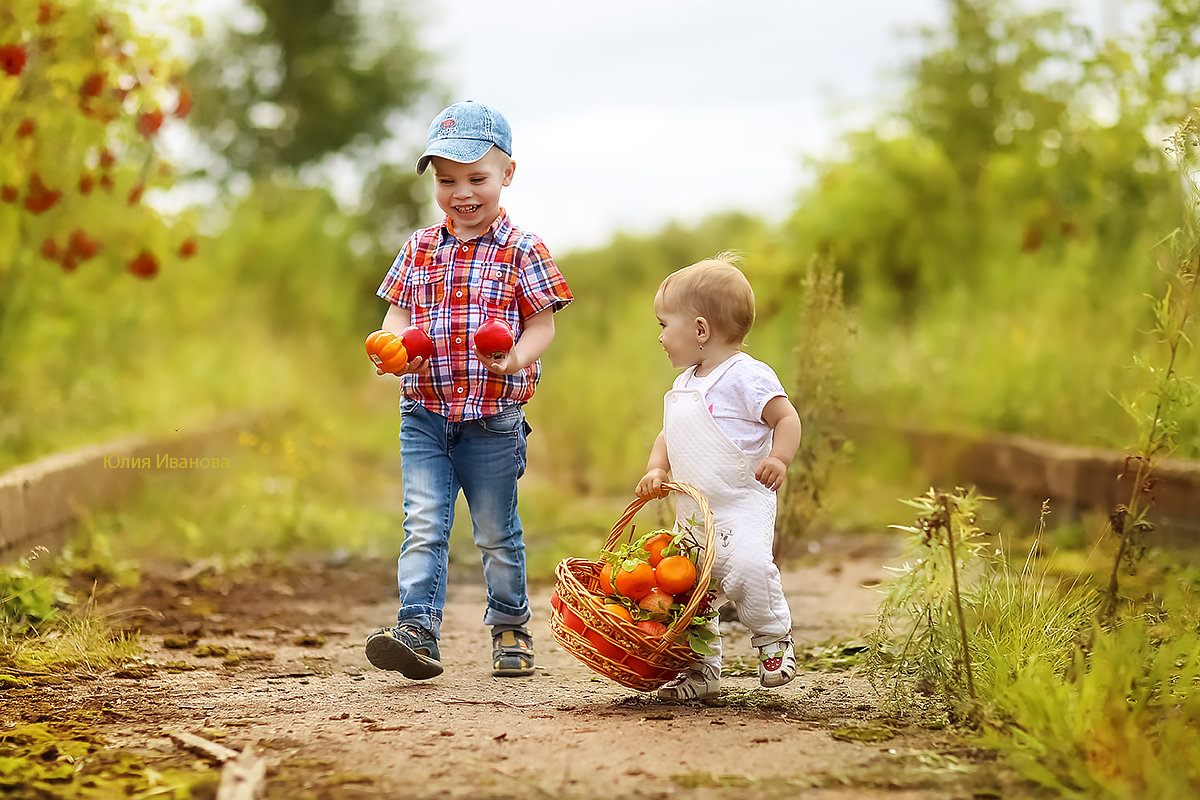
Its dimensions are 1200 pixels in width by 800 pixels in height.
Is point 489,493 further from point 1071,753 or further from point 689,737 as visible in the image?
point 1071,753

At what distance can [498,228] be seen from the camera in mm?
3949

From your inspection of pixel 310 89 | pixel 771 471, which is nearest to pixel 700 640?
pixel 771 471

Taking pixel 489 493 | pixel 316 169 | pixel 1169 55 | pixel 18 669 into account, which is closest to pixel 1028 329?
pixel 1169 55

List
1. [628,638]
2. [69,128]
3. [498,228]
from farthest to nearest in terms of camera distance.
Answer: [69,128], [498,228], [628,638]

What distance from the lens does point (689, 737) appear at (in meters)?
2.90

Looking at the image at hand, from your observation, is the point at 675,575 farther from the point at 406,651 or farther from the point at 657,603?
the point at 406,651

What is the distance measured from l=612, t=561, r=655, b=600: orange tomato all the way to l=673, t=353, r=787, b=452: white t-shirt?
45 cm

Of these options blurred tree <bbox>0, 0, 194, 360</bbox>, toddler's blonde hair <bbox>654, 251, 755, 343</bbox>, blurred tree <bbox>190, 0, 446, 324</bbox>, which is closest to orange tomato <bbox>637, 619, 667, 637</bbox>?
toddler's blonde hair <bbox>654, 251, 755, 343</bbox>

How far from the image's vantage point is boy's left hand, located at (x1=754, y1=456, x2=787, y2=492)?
3.32m

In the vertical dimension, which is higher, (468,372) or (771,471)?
(468,372)

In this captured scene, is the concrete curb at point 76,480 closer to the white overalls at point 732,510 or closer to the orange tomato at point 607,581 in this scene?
the orange tomato at point 607,581

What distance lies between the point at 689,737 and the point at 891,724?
1.75 ft

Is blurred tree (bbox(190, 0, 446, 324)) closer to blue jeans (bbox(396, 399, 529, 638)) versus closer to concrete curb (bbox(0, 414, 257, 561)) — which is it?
concrete curb (bbox(0, 414, 257, 561))

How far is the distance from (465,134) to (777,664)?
1861 mm
